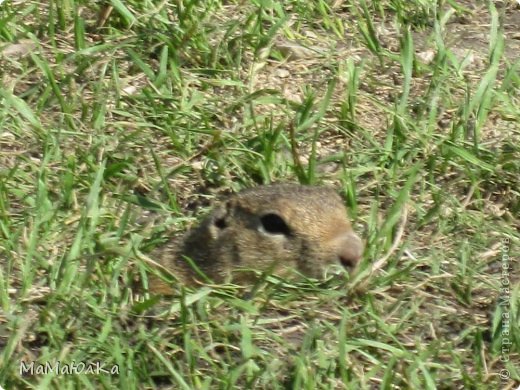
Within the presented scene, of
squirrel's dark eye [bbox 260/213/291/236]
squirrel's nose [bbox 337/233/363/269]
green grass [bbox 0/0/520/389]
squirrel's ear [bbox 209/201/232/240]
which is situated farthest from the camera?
squirrel's ear [bbox 209/201/232/240]

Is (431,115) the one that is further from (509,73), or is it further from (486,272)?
(486,272)

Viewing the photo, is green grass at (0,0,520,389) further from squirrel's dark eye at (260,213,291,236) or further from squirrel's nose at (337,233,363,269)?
squirrel's dark eye at (260,213,291,236)

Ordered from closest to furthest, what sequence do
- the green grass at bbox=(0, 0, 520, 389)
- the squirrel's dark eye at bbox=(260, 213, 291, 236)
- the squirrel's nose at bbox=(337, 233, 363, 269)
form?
the green grass at bbox=(0, 0, 520, 389)
the squirrel's nose at bbox=(337, 233, 363, 269)
the squirrel's dark eye at bbox=(260, 213, 291, 236)

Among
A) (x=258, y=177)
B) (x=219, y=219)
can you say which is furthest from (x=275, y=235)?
(x=258, y=177)

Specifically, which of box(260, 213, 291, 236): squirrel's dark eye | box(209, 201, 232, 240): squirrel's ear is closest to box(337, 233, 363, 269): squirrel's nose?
box(260, 213, 291, 236): squirrel's dark eye

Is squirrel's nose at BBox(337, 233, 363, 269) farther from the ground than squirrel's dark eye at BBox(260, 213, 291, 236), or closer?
closer

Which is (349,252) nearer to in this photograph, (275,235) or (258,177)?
(275,235)
